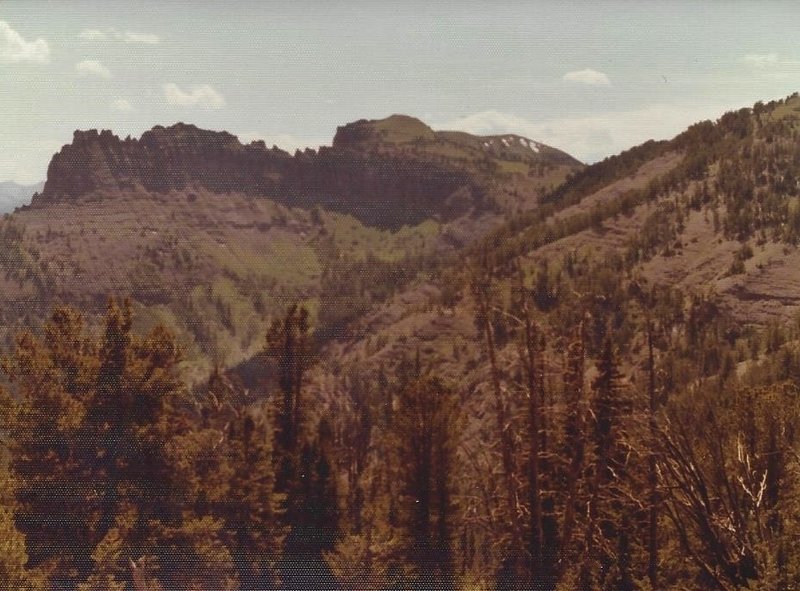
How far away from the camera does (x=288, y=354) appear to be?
36625 millimetres

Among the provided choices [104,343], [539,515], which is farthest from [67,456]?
[539,515]

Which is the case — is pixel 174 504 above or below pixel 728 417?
below

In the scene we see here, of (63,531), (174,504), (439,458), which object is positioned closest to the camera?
(63,531)

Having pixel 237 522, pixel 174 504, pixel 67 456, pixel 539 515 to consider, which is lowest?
pixel 237 522

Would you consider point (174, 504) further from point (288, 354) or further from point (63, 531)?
point (288, 354)

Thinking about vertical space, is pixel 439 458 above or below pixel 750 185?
below

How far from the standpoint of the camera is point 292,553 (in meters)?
37.1

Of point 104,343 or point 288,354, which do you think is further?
point 288,354

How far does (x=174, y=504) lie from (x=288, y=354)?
10.6 m

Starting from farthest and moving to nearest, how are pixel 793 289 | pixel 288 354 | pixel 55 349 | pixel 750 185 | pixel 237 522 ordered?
pixel 750 185 → pixel 793 289 → pixel 288 354 → pixel 237 522 → pixel 55 349

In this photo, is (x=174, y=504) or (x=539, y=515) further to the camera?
(x=174, y=504)

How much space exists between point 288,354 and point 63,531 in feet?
48.4

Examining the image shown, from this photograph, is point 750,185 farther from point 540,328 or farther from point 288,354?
point 540,328

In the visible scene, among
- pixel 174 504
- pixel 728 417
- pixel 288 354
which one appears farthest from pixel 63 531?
pixel 728 417
